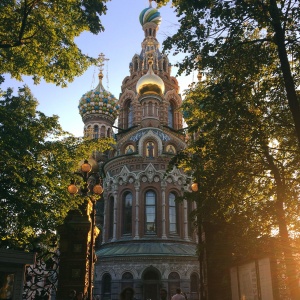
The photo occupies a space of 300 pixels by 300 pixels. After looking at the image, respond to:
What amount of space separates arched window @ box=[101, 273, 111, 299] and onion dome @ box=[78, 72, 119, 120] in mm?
19999

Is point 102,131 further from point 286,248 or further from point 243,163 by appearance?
point 286,248

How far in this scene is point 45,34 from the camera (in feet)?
34.5

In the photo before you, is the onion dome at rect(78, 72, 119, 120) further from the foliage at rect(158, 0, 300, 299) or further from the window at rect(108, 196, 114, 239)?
the foliage at rect(158, 0, 300, 299)

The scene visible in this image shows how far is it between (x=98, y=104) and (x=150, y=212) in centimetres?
1707

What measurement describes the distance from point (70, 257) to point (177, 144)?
2366 cm

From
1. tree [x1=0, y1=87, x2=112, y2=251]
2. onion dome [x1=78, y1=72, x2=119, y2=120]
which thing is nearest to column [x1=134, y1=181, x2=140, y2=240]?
onion dome [x1=78, y1=72, x2=119, y2=120]

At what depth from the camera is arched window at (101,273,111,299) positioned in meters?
27.7

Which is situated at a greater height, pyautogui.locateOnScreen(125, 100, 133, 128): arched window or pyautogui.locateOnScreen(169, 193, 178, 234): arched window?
pyautogui.locateOnScreen(125, 100, 133, 128): arched window

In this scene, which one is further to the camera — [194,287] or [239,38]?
[194,287]

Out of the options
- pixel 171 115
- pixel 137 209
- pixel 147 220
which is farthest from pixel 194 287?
pixel 171 115

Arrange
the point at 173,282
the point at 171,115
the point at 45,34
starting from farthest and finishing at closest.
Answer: the point at 171,115 → the point at 173,282 → the point at 45,34

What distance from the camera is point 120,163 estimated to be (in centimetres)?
3175

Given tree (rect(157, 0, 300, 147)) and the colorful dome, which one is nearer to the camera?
tree (rect(157, 0, 300, 147))

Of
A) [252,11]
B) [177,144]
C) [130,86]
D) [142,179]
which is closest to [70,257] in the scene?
[252,11]
